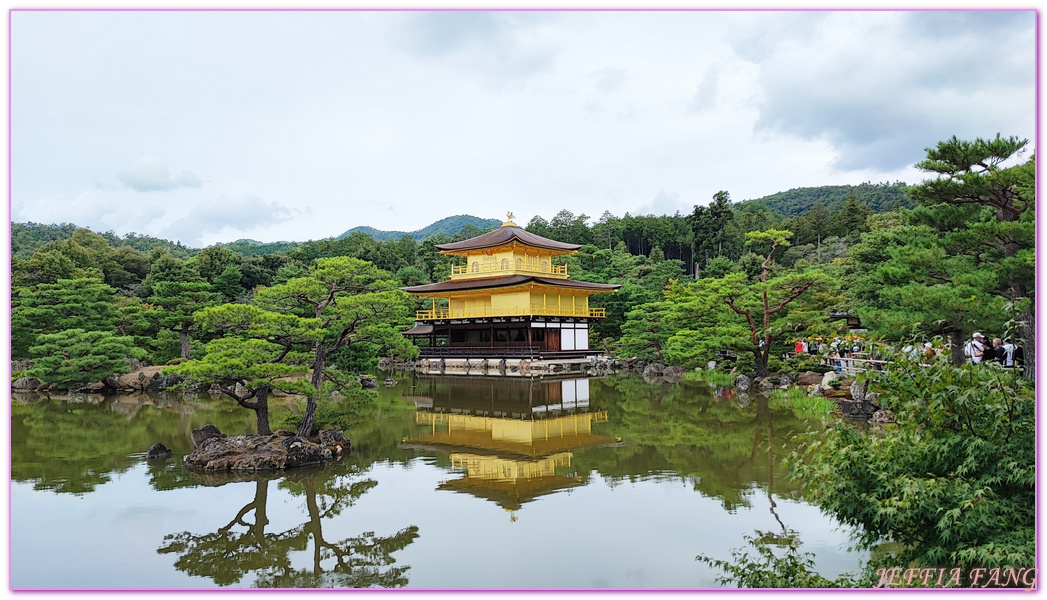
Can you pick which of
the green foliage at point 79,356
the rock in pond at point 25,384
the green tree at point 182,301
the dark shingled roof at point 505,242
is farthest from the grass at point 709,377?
the rock in pond at point 25,384

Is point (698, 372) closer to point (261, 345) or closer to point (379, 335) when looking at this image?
point (379, 335)

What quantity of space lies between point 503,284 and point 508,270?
6.19 ft

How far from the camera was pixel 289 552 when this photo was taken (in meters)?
5.19

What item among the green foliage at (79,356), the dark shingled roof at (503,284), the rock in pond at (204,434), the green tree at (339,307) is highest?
the dark shingled roof at (503,284)

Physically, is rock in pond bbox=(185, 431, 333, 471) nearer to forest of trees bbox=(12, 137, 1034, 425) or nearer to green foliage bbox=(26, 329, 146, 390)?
forest of trees bbox=(12, 137, 1034, 425)

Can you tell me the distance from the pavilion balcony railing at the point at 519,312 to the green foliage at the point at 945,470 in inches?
796

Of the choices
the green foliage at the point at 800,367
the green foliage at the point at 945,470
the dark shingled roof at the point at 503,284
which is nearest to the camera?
the green foliage at the point at 945,470

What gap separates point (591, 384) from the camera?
1847cm

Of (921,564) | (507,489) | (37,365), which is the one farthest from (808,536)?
(37,365)

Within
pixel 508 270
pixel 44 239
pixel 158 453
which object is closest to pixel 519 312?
pixel 508 270

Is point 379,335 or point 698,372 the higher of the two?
point 379,335

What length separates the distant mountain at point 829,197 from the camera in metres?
51.6

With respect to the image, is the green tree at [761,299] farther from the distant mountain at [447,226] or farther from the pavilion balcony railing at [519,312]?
the distant mountain at [447,226]

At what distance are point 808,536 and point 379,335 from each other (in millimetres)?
5712
